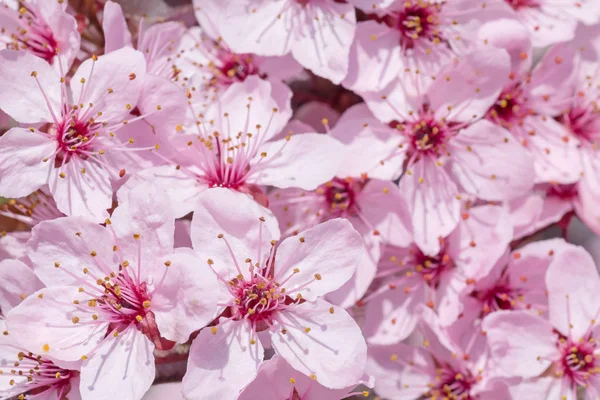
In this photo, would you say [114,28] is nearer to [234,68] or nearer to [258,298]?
[234,68]

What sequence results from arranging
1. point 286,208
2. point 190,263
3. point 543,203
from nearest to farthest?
1. point 190,263
2. point 286,208
3. point 543,203

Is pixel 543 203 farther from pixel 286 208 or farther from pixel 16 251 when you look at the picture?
pixel 16 251

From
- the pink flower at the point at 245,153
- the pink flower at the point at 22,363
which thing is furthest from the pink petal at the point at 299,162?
the pink flower at the point at 22,363

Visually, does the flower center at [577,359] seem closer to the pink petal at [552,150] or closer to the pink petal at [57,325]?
the pink petal at [552,150]

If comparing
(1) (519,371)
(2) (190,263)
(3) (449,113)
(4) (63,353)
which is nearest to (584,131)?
(3) (449,113)

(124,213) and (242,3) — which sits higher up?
Answer: (242,3)

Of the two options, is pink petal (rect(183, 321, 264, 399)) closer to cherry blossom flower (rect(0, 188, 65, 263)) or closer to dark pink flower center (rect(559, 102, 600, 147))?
cherry blossom flower (rect(0, 188, 65, 263))

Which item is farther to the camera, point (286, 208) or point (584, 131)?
point (584, 131)
